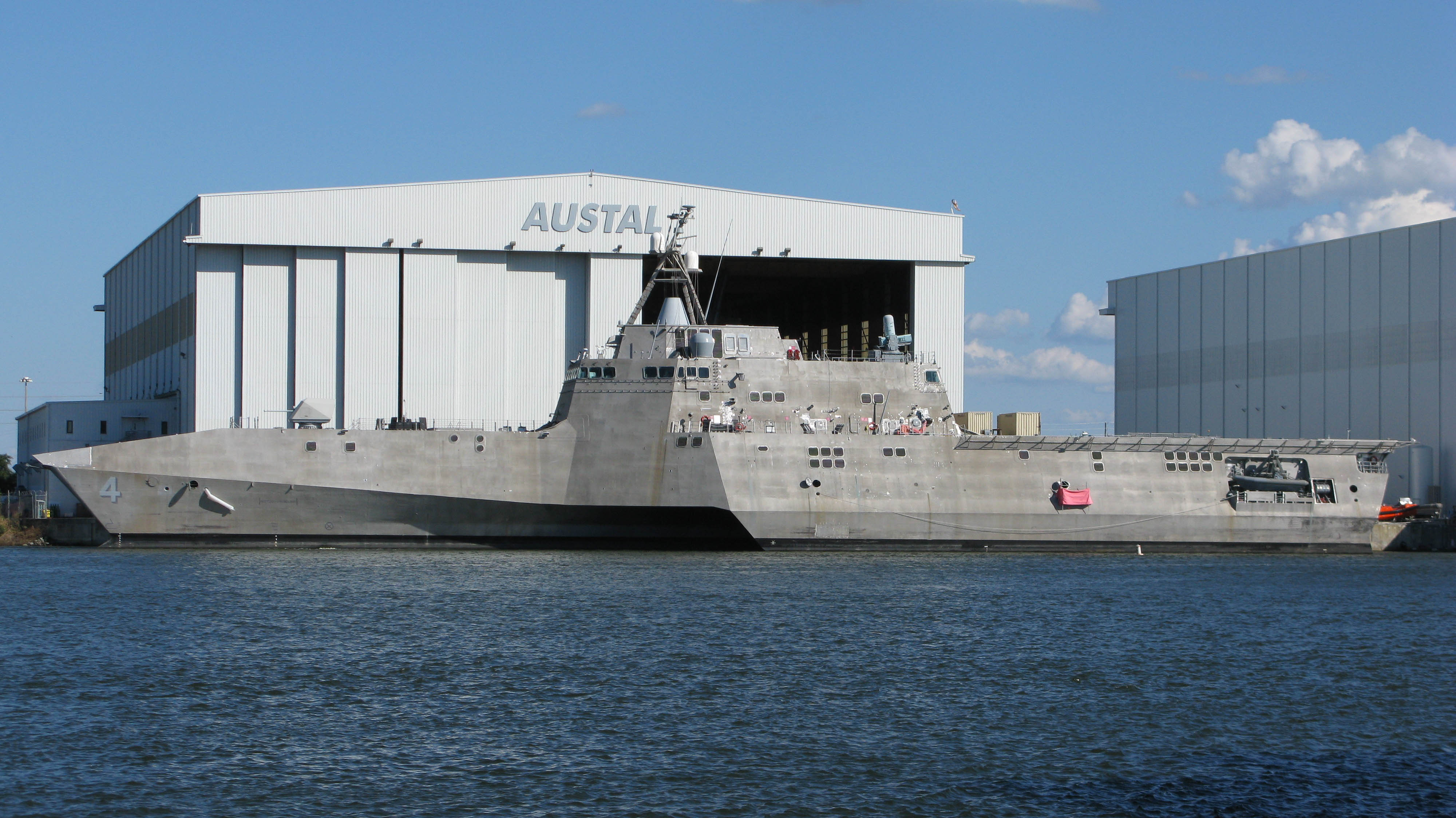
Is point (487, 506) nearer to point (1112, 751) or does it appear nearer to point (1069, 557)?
point (1069, 557)

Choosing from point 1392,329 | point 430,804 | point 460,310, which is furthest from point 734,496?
point 1392,329

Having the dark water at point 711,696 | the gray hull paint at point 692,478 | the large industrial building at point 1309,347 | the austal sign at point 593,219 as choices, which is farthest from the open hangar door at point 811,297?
the dark water at point 711,696

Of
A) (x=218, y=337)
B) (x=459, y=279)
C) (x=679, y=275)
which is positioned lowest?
(x=218, y=337)

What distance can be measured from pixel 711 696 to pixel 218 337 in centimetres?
3039

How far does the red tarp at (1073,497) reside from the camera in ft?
114

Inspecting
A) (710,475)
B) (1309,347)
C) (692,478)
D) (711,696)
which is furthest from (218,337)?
(1309,347)

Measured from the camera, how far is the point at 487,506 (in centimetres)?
3250

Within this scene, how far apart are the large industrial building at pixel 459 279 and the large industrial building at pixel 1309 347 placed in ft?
42.4

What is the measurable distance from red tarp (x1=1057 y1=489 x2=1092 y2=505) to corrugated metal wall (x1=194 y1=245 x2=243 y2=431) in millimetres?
25036

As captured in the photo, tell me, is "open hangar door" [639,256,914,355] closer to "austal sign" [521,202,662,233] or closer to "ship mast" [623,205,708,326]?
"austal sign" [521,202,662,233]

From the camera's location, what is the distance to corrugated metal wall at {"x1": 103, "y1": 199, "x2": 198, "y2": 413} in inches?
1833

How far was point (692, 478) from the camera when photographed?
32531mm

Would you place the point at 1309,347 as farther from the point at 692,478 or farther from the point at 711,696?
the point at 711,696

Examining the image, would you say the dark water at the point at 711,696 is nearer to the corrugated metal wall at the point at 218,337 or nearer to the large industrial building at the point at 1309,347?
the corrugated metal wall at the point at 218,337
